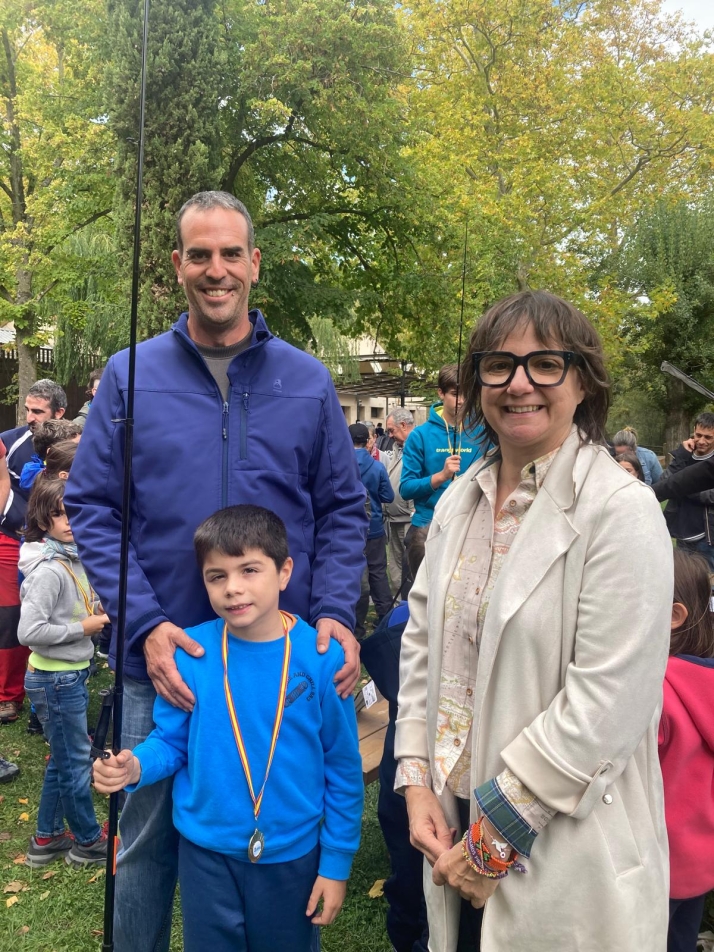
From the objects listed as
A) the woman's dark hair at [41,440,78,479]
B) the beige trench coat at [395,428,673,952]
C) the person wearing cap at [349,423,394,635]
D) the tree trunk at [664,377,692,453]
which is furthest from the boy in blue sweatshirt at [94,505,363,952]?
the tree trunk at [664,377,692,453]

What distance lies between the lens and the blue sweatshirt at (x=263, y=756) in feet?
6.50

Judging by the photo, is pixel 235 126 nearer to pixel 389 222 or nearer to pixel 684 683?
pixel 389 222

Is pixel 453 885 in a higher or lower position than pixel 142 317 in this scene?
lower

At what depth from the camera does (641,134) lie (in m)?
21.1

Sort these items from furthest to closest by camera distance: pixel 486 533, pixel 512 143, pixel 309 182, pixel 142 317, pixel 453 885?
pixel 512 143 → pixel 309 182 → pixel 142 317 → pixel 486 533 → pixel 453 885

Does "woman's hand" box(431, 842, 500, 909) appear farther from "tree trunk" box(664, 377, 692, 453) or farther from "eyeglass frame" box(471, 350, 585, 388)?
"tree trunk" box(664, 377, 692, 453)

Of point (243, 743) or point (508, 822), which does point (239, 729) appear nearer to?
point (243, 743)

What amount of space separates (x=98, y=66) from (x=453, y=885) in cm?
1435

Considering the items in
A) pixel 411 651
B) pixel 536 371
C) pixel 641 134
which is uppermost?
pixel 641 134

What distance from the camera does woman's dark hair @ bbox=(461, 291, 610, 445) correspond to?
1.70 metres

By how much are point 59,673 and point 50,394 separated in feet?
9.73

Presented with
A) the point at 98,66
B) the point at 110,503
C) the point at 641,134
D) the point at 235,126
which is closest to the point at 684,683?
the point at 110,503

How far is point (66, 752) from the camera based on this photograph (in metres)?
3.53

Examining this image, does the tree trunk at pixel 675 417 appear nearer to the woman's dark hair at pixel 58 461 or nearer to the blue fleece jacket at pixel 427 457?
the blue fleece jacket at pixel 427 457
